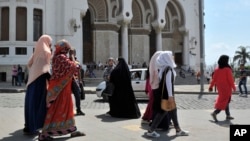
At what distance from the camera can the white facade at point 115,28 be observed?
2617cm

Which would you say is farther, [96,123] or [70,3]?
[70,3]

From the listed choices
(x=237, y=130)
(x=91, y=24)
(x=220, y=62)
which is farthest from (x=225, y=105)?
(x=91, y=24)

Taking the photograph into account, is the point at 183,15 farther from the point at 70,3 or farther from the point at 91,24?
the point at 70,3

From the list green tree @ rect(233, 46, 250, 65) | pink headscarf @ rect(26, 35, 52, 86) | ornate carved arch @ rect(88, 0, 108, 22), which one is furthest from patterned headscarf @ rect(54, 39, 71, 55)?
green tree @ rect(233, 46, 250, 65)

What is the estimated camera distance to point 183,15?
121 feet

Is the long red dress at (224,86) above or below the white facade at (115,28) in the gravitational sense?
below

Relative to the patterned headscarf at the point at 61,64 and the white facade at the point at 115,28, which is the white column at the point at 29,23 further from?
the patterned headscarf at the point at 61,64

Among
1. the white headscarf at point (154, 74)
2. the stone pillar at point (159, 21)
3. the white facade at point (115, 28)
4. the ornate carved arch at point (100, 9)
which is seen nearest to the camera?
the white headscarf at point (154, 74)

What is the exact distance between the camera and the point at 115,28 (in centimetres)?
3353

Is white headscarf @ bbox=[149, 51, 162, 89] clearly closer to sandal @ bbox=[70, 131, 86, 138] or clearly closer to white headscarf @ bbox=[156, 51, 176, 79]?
white headscarf @ bbox=[156, 51, 176, 79]

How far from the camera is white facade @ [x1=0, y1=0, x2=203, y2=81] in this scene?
26172 millimetres

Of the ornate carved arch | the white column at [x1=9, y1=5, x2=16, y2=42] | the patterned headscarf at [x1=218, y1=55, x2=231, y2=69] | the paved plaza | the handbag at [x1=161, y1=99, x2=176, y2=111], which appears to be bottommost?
the paved plaza

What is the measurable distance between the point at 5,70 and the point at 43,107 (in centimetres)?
2028

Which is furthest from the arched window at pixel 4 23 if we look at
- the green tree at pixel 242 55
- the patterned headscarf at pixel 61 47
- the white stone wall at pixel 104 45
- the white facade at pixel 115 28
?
the green tree at pixel 242 55
